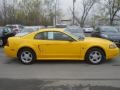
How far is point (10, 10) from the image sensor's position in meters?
57.8

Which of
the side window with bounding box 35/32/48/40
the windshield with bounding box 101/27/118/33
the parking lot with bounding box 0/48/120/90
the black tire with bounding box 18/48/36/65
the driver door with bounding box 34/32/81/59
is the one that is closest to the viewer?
the parking lot with bounding box 0/48/120/90

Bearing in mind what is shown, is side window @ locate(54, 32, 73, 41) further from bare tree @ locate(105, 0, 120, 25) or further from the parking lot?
bare tree @ locate(105, 0, 120, 25)

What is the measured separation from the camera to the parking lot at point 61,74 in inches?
300

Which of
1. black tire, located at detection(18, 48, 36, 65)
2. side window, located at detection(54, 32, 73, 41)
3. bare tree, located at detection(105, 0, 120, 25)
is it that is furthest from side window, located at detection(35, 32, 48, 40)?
bare tree, located at detection(105, 0, 120, 25)

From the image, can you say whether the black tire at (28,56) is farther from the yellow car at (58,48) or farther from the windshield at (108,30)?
the windshield at (108,30)

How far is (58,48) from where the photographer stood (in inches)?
422

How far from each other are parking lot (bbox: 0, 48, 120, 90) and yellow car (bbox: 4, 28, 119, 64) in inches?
11.9

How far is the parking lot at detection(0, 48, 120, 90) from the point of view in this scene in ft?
25.0

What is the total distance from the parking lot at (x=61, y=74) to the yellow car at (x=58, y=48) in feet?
0.99

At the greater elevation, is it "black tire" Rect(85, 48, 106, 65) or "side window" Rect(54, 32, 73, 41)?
"side window" Rect(54, 32, 73, 41)

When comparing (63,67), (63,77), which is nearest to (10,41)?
(63,67)

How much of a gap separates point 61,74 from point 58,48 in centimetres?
208

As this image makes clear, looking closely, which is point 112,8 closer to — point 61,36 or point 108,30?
point 108,30

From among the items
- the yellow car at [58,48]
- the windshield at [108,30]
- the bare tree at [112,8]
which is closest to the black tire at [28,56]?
the yellow car at [58,48]
